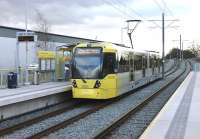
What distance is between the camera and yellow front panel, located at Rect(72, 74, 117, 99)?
20.8m

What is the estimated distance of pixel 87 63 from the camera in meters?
21.4

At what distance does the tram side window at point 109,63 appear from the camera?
2116cm

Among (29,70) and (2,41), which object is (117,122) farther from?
(2,41)

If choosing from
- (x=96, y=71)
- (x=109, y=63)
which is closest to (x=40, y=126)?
(x=96, y=71)

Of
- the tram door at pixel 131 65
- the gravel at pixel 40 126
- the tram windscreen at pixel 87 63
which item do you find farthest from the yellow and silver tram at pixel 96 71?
the tram door at pixel 131 65

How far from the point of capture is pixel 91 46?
70.7 feet

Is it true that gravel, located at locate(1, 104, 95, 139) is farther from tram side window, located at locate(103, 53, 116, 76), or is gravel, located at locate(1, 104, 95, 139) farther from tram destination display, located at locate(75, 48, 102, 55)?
tram destination display, located at locate(75, 48, 102, 55)

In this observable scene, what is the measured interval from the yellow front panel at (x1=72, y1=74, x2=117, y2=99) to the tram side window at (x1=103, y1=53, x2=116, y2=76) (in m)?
0.24

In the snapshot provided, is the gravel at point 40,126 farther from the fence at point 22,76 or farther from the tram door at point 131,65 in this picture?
the tram door at point 131,65

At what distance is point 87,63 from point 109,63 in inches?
41.3

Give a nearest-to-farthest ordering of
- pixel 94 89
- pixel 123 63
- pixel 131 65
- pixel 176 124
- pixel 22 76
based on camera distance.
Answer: pixel 176 124 → pixel 94 89 → pixel 123 63 → pixel 22 76 → pixel 131 65

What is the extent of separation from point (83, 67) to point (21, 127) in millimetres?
7368

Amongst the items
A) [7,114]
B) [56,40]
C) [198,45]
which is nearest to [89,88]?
[7,114]

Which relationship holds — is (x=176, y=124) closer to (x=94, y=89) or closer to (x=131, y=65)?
(x=94, y=89)
